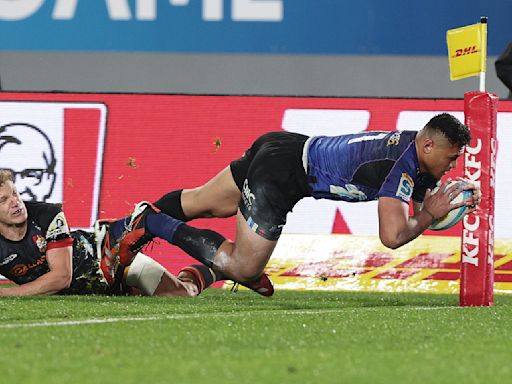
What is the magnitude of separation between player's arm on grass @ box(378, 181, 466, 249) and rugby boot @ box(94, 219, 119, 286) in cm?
194

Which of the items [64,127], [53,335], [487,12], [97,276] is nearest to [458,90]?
[487,12]

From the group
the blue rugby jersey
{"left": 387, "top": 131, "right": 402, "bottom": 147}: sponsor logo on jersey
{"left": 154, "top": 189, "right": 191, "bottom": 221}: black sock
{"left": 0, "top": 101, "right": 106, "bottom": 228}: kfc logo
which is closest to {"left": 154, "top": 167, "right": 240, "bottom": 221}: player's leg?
{"left": 154, "top": 189, "right": 191, "bottom": 221}: black sock

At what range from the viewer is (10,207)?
7.77 meters

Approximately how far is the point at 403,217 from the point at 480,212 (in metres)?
0.83

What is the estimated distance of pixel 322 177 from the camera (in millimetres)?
7652

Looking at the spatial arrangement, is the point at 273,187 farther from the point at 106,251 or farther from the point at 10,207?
the point at 10,207

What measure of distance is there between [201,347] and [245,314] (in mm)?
1595

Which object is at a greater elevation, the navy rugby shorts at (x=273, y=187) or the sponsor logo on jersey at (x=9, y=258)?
the navy rugby shorts at (x=273, y=187)

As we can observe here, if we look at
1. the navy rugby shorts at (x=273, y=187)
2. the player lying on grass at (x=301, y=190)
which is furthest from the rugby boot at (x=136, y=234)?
the navy rugby shorts at (x=273, y=187)

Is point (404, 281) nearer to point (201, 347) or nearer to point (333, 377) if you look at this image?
point (201, 347)

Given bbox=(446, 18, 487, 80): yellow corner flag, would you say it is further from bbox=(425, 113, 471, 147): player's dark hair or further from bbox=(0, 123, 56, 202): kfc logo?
bbox=(0, 123, 56, 202): kfc logo

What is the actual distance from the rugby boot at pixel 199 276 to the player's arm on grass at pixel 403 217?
1.81 meters

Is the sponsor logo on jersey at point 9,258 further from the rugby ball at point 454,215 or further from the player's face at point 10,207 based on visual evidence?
the rugby ball at point 454,215

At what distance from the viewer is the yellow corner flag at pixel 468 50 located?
25.8 ft
